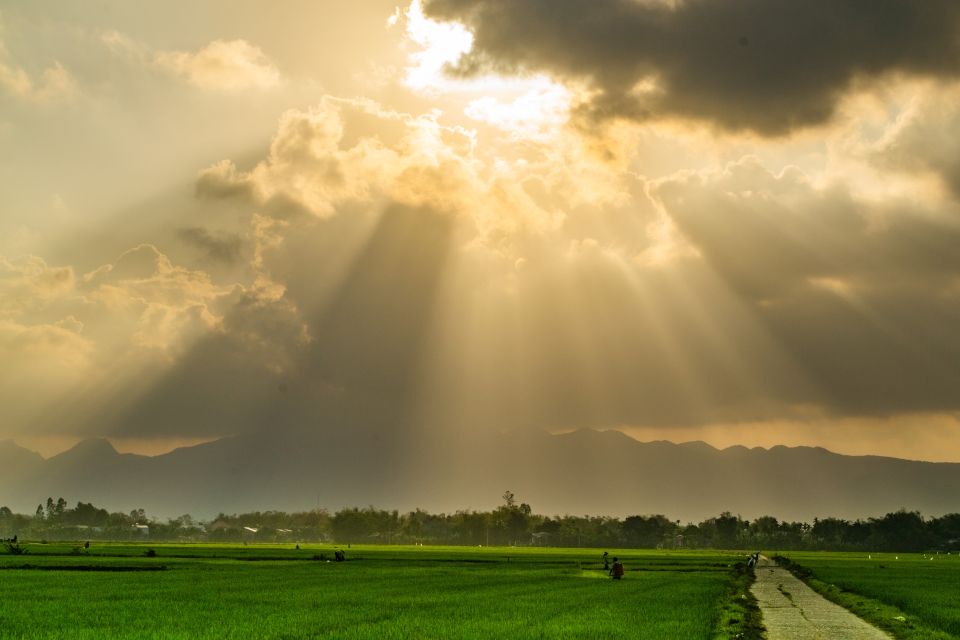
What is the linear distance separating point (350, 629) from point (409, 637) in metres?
2.94

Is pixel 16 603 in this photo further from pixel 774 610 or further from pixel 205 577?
pixel 774 610

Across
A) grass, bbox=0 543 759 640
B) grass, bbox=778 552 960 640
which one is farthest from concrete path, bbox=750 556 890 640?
grass, bbox=0 543 759 640

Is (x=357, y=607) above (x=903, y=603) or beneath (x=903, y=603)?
above

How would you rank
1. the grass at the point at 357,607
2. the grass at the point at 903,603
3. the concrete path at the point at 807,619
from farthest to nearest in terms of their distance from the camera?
the grass at the point at 903,603
the grass at the point at 357,607
the concrete path at the point at 807,619

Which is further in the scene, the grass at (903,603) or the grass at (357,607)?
the grass at (903,603)

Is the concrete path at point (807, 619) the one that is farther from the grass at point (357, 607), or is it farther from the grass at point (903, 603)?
the grass at point (357, 607)

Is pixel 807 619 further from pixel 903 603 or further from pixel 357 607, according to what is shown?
pixel 357 607

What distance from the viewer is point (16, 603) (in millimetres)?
41844

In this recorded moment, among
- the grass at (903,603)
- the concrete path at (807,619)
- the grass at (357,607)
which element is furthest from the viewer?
the grass at (903,603)

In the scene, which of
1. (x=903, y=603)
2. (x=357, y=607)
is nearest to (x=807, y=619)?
(x=903, y=603)

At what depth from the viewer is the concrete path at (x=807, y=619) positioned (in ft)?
103

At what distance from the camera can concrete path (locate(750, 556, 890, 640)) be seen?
31438 millimetres

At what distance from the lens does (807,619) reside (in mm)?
37375

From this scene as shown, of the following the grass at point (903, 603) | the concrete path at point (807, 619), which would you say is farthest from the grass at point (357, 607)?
the grass at point (903, 603)
